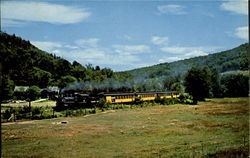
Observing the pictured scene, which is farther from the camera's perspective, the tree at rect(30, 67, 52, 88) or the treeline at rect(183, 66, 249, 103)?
the tree at rect(30, 67, 52, 88)

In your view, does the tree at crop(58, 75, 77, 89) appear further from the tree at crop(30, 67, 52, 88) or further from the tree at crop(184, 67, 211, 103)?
the tree at crop(184, 67, 211, 103)

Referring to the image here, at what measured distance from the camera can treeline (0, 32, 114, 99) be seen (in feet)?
328

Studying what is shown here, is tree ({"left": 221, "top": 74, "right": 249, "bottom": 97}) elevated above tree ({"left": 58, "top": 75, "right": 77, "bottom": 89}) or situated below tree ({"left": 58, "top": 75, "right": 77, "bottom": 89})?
below

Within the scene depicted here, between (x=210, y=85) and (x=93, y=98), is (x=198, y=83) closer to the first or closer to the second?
(x=210, y=85)

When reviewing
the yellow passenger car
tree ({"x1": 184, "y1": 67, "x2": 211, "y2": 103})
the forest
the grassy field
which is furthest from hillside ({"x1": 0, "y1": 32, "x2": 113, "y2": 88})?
the grassy field

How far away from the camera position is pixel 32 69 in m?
108

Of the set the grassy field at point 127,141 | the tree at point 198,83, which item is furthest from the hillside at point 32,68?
the grassy field at point 127,141

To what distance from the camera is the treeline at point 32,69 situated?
328 ft

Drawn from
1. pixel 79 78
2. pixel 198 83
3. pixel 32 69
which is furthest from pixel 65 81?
pixel 198 83

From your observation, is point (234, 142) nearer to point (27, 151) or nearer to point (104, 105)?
point (27, 151)

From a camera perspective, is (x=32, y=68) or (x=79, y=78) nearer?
(x=79, y=78)

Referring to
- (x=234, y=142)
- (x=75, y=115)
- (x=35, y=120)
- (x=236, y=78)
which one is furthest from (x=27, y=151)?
(x=236, y=78)

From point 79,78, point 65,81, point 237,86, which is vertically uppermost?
point 79,78

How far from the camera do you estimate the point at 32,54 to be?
125 metres
